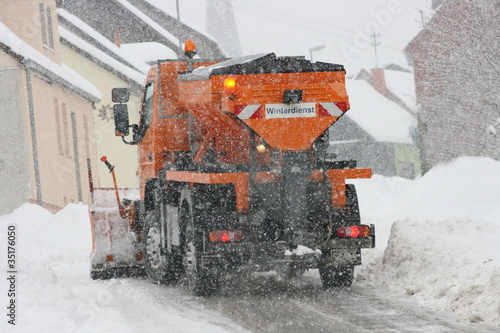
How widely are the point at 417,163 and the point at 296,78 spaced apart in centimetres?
4734

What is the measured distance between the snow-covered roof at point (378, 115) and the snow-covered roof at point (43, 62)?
29047mm

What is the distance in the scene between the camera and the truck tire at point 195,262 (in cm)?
827

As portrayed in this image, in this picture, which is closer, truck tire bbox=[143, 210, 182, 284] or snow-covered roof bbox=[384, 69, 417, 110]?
truck tire bbox=[143, 210, 182, 284]

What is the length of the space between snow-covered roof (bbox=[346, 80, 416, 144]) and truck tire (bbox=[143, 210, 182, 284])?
41.1 m

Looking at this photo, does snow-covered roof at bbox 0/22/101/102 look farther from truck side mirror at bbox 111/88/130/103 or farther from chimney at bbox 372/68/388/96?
chimney at bbox 372/68/388/96

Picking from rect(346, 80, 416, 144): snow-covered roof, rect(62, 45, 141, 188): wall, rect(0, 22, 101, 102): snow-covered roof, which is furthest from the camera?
rect(346, 80, 416, 144): snow-covered roof

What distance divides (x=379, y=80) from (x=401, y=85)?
1777 mm

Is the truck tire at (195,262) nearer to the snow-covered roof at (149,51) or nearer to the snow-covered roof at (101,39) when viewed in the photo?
the snow-covered roof at (101,39)

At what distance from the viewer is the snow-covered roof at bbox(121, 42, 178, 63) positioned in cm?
3928

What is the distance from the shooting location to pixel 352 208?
28.2 feet

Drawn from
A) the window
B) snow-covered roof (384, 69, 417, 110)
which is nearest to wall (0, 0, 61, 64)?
the window

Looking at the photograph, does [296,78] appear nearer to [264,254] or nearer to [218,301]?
[264,254]

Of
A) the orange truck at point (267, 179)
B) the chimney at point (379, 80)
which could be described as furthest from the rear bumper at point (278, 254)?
the chimney at point (379, 80)

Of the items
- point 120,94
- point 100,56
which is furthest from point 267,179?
point 100,56
